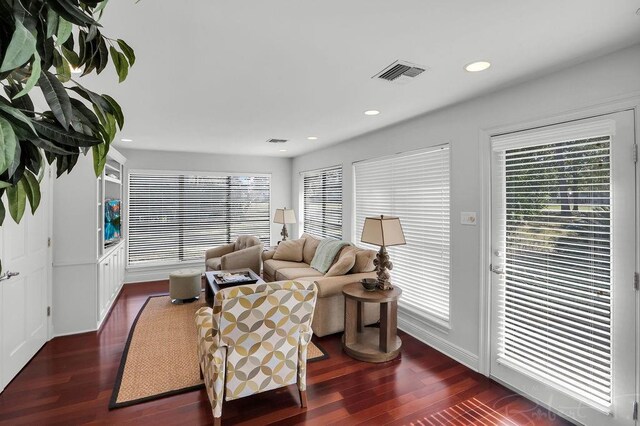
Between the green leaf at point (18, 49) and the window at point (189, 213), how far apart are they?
588cm

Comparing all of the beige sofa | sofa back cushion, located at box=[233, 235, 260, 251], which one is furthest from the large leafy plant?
sofa back cushion, located at box=[233, 235, 260, 251]

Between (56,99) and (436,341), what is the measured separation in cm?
352

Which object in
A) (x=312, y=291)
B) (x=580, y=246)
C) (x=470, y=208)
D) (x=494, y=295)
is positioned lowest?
(x=494, y=295)

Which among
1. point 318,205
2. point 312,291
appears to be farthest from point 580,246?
point 318,205

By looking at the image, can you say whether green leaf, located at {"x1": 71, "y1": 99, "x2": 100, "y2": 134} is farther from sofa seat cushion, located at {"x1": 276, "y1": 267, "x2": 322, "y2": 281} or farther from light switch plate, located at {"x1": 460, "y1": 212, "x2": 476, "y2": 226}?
sofa seat cushion, located at {"x1": 276, "y1": 267, "x2": 322, "y2": 281}

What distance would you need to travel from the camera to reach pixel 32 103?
653 millimetres

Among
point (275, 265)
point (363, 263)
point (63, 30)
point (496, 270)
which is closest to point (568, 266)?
point (496, 270)

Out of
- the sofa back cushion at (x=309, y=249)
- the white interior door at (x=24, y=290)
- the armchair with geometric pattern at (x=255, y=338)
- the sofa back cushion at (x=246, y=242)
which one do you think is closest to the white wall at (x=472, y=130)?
the armchair with geometric pattern at (x=255, y=338)

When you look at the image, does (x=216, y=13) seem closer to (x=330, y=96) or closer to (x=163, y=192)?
(x=330, y=96)

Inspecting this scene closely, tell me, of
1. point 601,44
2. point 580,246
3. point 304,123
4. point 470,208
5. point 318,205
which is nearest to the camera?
point 601,44

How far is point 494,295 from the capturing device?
8.74 ft

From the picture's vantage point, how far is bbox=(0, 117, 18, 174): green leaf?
0.46m

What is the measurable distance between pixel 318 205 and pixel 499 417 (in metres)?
4.15

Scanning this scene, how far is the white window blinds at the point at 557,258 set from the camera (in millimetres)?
2010
